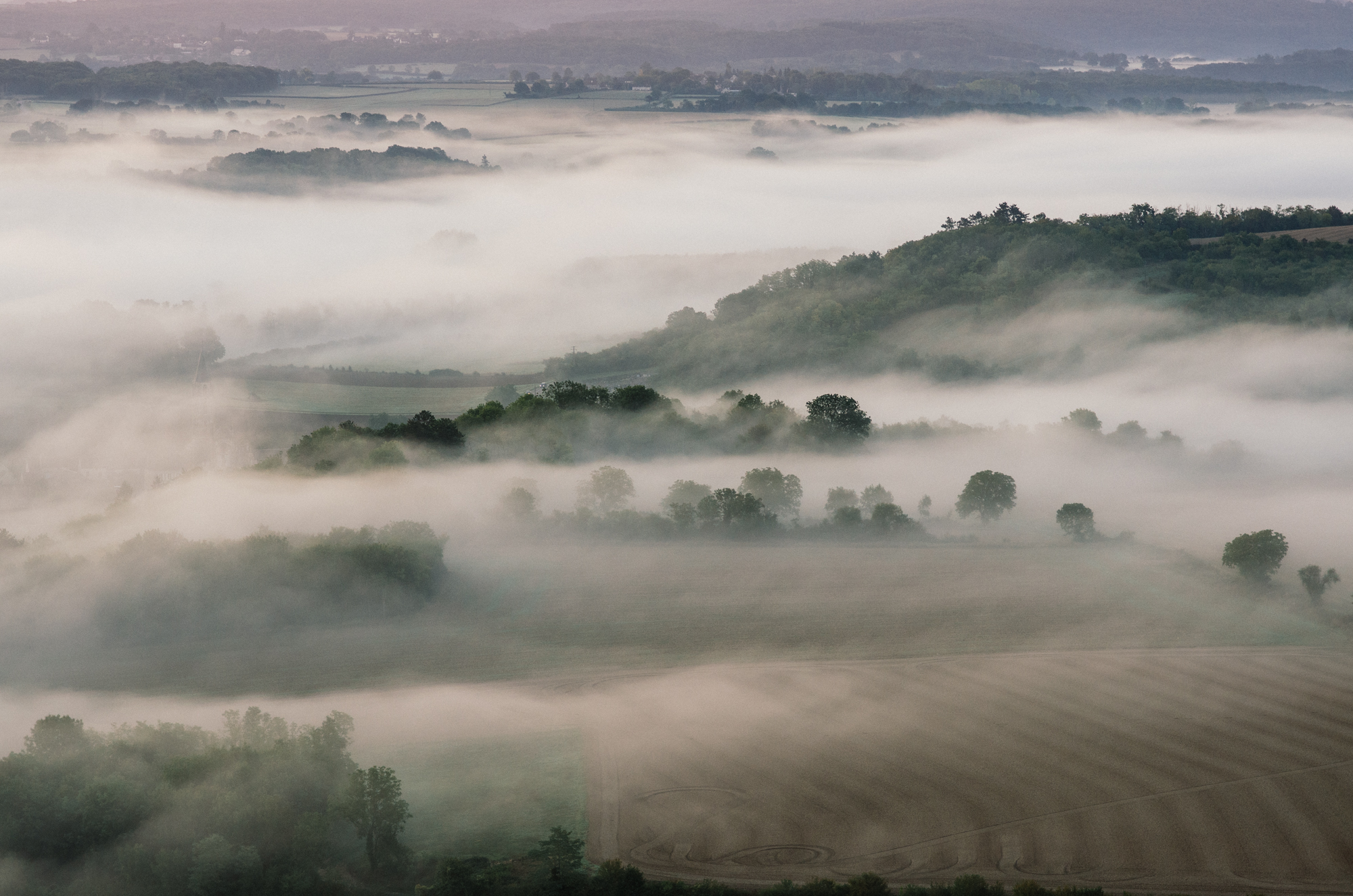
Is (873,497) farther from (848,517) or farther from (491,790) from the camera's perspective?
(491,790)

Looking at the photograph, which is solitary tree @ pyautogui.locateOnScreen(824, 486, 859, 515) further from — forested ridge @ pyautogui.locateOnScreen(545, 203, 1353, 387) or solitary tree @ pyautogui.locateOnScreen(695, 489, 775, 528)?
forested ridge @ pyautogui.locateOnScreen(545, 203, 1353, 387)

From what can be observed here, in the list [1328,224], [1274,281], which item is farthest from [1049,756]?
[1328,224]

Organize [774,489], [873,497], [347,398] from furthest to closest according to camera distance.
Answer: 1. [347,398]
2. [873,497]
3. [774,489]

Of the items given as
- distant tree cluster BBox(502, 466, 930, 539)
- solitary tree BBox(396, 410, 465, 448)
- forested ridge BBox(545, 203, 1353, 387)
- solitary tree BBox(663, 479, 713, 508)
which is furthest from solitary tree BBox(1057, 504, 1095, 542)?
forested ridge BBox(545, 203, 1353, 387)

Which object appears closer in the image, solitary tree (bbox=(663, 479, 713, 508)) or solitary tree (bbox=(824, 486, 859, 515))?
solitary tree (bbox=(663, 479, 713, 508))

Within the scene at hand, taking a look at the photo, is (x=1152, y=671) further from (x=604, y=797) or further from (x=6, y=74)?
(x=6, y=74)

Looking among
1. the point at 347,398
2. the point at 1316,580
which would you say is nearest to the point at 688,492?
the point at 1316,580

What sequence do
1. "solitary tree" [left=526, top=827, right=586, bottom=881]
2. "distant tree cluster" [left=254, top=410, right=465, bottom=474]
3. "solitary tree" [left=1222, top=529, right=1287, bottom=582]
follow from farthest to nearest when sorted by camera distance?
"distant tree cluster" [left=254, top=410, right=465, bottom=474], "solitary tree" [left=1222, top=529, right=1287, bottom=582], "solitary tree" [left=526, top=827, right=586, bottom=881]
